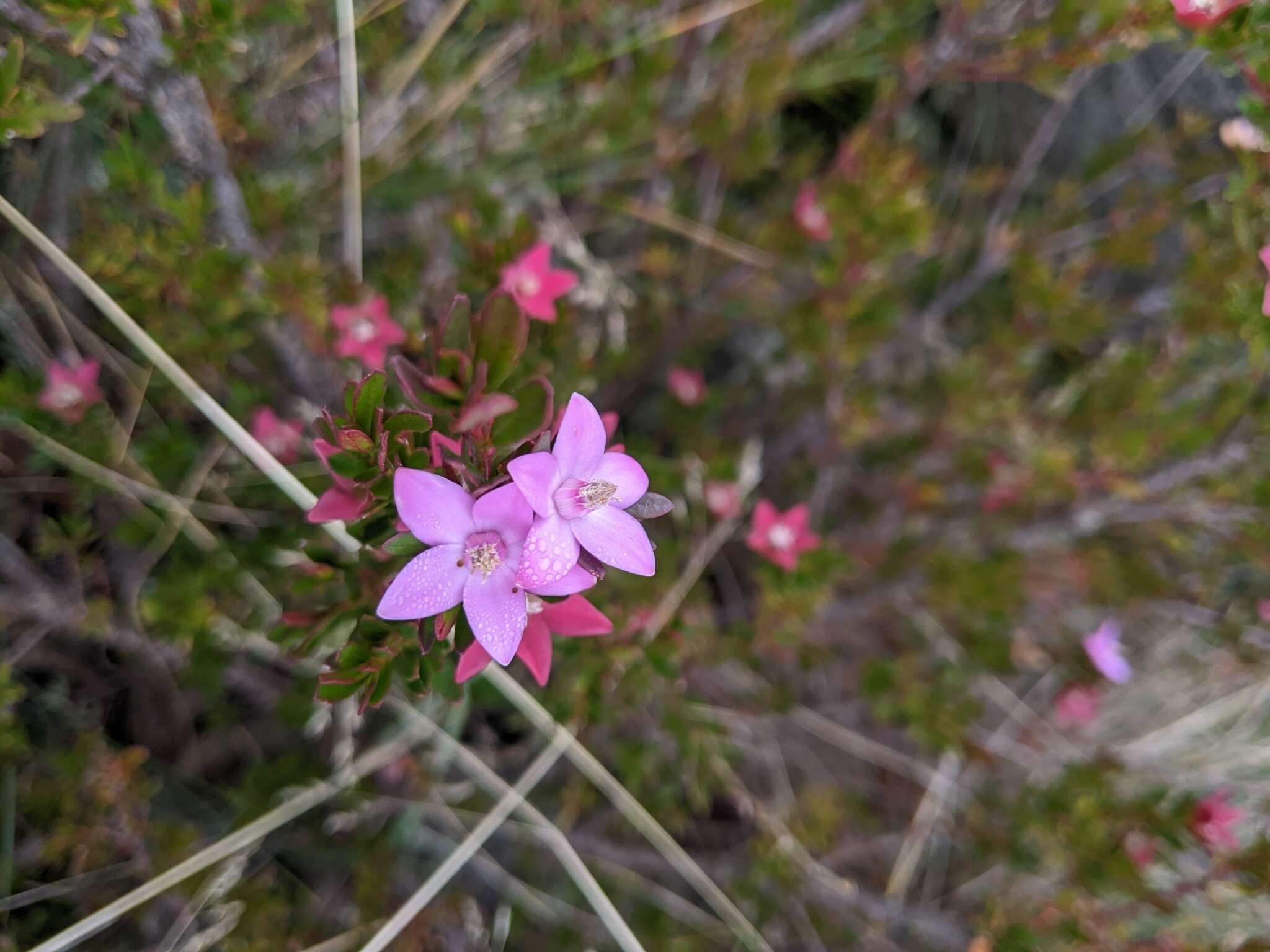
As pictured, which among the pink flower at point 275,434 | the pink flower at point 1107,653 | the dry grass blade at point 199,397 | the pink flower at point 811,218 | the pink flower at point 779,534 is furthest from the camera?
the pink flower at point 1107,653

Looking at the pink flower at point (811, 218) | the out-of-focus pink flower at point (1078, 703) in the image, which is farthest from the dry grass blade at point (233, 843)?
the out-of-focus pink flower at point (1078, 703)

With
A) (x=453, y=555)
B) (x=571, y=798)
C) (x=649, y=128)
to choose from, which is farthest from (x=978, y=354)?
(x=453, y=555)

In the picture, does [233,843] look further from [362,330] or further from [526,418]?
[526,418]

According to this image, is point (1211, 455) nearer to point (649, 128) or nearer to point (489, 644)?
point (649, 128)

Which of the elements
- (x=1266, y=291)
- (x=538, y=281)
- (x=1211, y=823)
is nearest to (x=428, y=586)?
(x=538, y=281)

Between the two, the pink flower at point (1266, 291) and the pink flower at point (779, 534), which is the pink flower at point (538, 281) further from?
the pink flower at point (1266, 291)

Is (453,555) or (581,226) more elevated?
(453,555)
